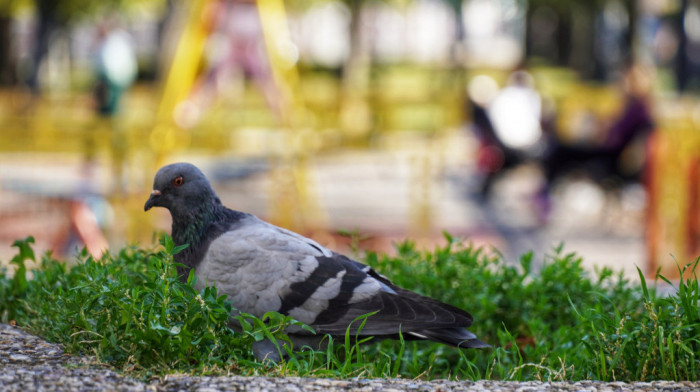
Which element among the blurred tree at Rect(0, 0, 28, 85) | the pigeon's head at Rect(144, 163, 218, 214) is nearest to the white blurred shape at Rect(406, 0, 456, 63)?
the blurred tree at Rect(0, 0, 28, 85)

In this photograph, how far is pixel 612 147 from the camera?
37.0 feet

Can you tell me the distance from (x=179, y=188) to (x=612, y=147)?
819 cm

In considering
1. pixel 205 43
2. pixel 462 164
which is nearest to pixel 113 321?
pixel 205 43

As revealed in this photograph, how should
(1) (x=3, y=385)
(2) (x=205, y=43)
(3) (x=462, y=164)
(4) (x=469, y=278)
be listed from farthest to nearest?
(3) (x=462, y=164) → (2) (x=205, y=43) → (4) (x=469, y=278) → (1) (x=3, y=385)

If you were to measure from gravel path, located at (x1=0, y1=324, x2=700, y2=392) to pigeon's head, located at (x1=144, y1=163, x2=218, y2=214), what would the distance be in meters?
0.74

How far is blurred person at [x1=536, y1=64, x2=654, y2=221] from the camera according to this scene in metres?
11.2

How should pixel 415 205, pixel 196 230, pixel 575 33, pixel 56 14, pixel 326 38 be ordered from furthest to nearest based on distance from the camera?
pixel 326 38 → pixel 575 33 → pixel 56 14 → pixel 415 205 → pixel 196 230

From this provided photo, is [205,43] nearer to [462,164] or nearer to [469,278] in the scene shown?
[469,278]

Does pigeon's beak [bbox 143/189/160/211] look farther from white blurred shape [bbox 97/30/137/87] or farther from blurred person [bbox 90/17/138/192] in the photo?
white blurred shape [bbox 97/30/137/87]

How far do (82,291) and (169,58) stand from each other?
16.7 feet

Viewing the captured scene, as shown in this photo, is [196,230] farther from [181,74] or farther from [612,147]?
[612,147]

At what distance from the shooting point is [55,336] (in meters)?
3.74

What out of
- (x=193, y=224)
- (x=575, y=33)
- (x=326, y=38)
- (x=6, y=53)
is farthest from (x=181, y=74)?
(x=326, y=38)

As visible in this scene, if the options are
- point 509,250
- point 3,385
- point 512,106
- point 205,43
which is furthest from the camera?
point 512,106
